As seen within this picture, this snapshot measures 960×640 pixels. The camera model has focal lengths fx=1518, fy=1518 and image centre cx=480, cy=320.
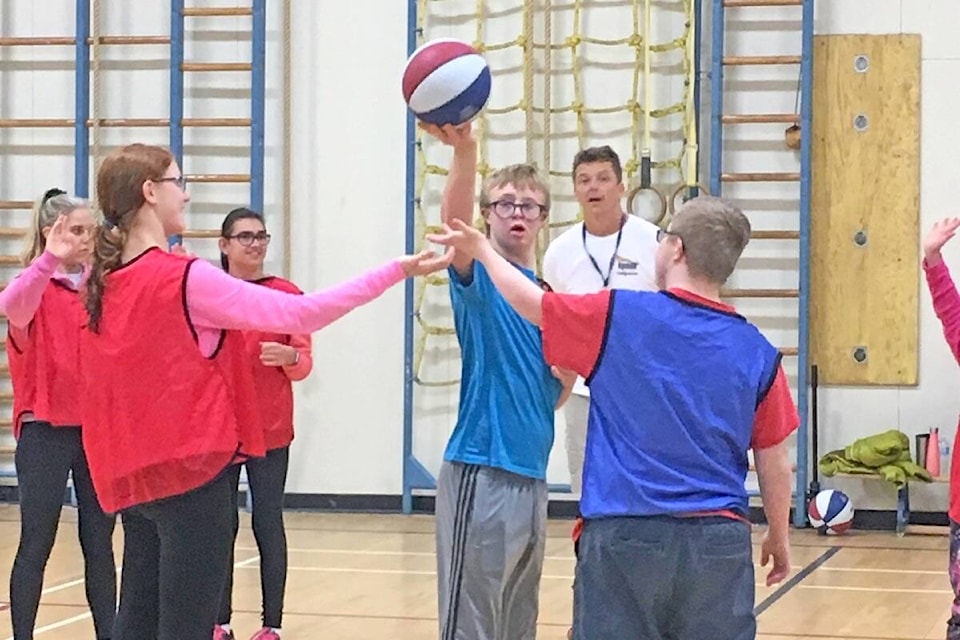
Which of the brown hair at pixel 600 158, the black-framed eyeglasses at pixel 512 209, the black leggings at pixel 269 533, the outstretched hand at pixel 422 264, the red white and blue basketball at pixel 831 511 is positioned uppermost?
the brown hair at pixel 600 158

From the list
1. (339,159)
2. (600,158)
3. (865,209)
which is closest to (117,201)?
(600,158)

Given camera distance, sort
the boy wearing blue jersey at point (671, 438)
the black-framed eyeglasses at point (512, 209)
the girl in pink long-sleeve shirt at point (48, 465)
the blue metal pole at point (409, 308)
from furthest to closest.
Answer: the blue metal pole at point (409, 308)
the girl in pink long-sleeve shirt at point (48, 465)
the black-framed eyeglasses at point (512, 209)
the boy wearing blue jersey at point (671, 438)

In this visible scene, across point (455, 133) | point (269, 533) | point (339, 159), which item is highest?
point (339, 159)

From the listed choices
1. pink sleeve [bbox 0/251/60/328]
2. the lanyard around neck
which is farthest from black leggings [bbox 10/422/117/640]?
the lanyard around neck

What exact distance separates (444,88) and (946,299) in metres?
1.66

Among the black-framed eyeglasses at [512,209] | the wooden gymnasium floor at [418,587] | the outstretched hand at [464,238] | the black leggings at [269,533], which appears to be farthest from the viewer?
the wooden gymnasium floor at [418,587]

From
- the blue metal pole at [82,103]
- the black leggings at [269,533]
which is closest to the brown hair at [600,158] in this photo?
the black leggings at [269,533]

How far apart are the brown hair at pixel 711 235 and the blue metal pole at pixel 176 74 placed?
20.6 ft

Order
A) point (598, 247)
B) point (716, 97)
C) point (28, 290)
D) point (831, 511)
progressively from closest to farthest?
point (28, 290), point (598, 247), point (831, 511), point (716, 97)

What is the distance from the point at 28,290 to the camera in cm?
446

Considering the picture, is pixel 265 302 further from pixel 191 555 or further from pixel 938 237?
pixel 938 237

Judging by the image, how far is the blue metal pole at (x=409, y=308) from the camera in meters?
8.78

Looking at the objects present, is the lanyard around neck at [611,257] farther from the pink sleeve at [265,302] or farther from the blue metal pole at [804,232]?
the blue metal pole at [804,232]

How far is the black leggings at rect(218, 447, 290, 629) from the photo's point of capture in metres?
5.15
